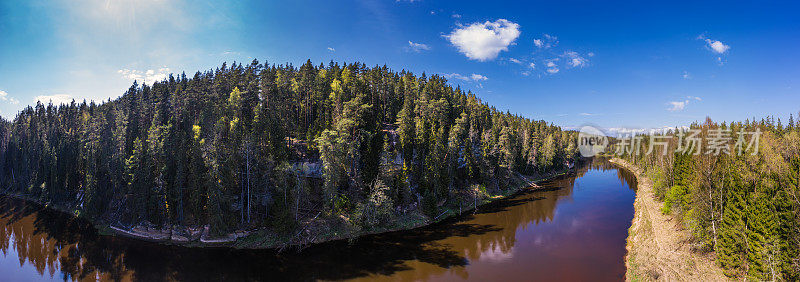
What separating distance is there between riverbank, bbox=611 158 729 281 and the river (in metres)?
1.50

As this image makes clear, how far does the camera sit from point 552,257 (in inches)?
1223

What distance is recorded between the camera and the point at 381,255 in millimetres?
32094

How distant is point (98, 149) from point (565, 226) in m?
78.4

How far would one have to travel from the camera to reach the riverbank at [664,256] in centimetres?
2359

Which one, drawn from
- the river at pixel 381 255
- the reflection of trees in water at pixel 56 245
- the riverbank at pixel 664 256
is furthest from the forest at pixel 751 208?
the reflection of trees in water at pixel 56 245

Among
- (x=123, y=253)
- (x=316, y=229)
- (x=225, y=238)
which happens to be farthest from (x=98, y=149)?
(x=316, y=229)

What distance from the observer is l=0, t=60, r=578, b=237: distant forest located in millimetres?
36375

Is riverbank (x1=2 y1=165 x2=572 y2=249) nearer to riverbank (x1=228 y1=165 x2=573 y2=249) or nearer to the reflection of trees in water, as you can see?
riverbank (x1=228 y1=165 x2=573 y2=249)

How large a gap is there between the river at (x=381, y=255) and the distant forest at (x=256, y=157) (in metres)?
4.28

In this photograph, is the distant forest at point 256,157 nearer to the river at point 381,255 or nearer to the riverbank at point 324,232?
the riverbank at point 324,232

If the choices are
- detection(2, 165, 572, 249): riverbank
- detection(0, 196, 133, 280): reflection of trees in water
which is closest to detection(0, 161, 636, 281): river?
detection(0, 196, 133, 280): reflection of trees in water

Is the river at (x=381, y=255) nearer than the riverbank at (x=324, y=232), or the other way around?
the river at (x=381, y=255)

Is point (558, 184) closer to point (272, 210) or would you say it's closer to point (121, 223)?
point (272, 210)

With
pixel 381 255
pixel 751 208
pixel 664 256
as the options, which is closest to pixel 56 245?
pixel 381 255
